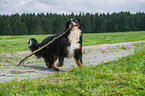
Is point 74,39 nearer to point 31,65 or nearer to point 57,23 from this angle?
point 31,65

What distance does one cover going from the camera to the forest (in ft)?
186

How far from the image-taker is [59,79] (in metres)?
4.66

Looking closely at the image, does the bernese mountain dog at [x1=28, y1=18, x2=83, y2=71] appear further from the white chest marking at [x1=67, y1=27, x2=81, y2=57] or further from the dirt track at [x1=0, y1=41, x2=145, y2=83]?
the dirt track at [x1=0, y1=41, x2=145, y2=83]

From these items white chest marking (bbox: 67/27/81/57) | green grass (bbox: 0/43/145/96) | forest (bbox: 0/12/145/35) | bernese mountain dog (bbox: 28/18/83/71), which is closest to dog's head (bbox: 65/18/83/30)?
Answer: bernese mountain dog (bbox: 28/18/83/71)

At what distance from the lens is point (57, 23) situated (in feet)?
212

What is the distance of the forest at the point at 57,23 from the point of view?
56.8m

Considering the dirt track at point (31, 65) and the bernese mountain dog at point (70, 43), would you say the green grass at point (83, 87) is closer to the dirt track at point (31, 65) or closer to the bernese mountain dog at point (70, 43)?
the dirt track at point (31, 65)

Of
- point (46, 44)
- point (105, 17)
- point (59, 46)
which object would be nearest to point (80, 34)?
point (59, 46)

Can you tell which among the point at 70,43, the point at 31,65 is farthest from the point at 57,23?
the point at 70,43

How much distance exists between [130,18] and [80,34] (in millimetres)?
64546

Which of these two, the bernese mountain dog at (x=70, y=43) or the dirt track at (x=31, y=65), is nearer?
the dirt track at (x=31, y=65)

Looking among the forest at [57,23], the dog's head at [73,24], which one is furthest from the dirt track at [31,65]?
the forest at [57,23]

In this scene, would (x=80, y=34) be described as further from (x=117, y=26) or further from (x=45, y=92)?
(x=117, y=26)

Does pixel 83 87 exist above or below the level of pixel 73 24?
below
